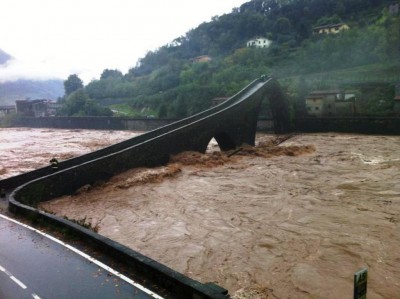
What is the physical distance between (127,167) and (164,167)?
216 cm

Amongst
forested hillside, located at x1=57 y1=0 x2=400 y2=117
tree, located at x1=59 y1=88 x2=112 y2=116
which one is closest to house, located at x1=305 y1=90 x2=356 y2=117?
forested hillside, located at x1=57 y1=0 x2=400 y2=117

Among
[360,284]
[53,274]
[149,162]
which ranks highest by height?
[360,284]

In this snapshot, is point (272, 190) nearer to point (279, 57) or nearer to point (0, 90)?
point (279, 57)

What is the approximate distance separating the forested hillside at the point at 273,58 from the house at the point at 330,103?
1522mm

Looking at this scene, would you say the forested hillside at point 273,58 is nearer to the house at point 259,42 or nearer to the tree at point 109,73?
the tree at point 109,73

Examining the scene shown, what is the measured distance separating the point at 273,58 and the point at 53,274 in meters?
57.5

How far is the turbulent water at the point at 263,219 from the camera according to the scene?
25.8 ft

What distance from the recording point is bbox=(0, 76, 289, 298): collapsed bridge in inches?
259

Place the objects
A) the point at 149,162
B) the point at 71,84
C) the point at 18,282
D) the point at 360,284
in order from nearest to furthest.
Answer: the point at 360,284, the point at 18,282, the point at 149,162, the point at 71,84

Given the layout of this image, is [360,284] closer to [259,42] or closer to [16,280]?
[16,280]

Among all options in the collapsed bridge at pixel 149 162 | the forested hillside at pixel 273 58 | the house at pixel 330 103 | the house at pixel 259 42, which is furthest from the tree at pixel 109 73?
the collapsed bridge at pixel 149 162

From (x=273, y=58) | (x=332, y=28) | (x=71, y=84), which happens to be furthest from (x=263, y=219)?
(x=71, y=84)

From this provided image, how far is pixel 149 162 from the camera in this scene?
61.3 feet

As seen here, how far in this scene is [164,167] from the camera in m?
18.9
